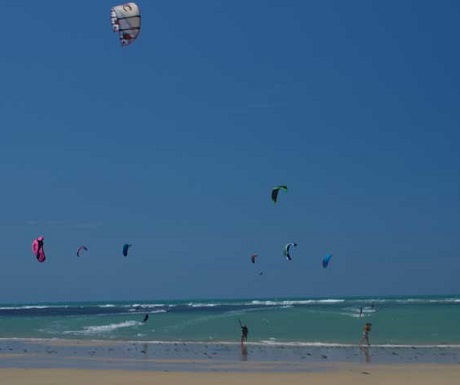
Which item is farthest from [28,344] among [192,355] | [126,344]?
[192,355]

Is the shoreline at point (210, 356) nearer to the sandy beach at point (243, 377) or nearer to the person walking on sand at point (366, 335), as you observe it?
the person walking on sand at point (366, 335)

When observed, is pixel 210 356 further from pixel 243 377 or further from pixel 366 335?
pixel 366 335

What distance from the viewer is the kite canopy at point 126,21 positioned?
14.9 m

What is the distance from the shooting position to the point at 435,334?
30984mm

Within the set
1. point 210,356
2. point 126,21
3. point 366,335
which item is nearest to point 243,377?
point 210,356

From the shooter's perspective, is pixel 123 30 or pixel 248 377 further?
pixel 248 377

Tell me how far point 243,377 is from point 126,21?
750 cm

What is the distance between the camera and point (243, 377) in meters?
16.0

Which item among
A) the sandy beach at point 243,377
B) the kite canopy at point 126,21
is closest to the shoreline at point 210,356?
the sandy beach at point 243,377

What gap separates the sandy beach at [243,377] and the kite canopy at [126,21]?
259 inches

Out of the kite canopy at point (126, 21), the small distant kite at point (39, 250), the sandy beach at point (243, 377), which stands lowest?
the sandy beach at point (243, 377)

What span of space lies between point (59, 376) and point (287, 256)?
1227 cm

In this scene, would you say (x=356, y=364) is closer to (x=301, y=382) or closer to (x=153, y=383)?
(x=301, y=382)

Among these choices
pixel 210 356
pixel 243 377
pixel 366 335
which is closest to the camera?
pixel 243 377
